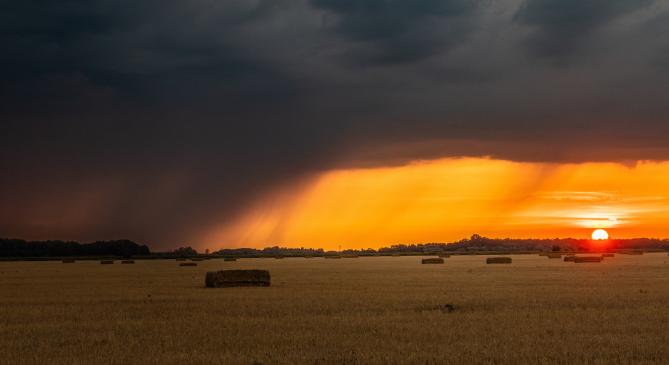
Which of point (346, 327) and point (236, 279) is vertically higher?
point (236, 279)

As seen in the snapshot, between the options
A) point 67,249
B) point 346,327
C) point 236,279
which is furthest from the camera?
point 67,249

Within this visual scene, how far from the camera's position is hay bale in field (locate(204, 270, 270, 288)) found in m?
34.3

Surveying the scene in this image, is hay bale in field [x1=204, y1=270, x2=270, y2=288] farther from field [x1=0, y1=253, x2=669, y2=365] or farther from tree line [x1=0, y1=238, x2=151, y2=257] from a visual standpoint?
tree line [x1=0, y1=238, x2=151, y2=257]

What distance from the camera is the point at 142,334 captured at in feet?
56.7

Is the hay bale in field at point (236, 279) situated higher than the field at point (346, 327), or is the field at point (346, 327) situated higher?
the hay bale in field at point (236, 279)

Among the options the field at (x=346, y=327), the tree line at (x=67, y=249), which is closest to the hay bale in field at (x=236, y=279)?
the field at (x=346, y=327)

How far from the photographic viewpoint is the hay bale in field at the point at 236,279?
34281 millimetres

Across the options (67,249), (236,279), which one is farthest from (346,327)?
(67,249)

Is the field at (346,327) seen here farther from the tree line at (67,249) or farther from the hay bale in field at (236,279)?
the tree line at (67,249)

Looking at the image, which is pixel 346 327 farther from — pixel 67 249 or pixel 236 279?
pixel 67 249

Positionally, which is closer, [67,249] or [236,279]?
[236,279]

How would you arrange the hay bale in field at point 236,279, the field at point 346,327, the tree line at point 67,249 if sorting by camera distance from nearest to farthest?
1. the field at point 346,327
2. the hay bale in field at point 236,279
3. the tree line at point 67,249

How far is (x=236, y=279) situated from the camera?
34625 mm

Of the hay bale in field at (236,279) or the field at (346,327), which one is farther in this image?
the hay bale in field at (236,279)
